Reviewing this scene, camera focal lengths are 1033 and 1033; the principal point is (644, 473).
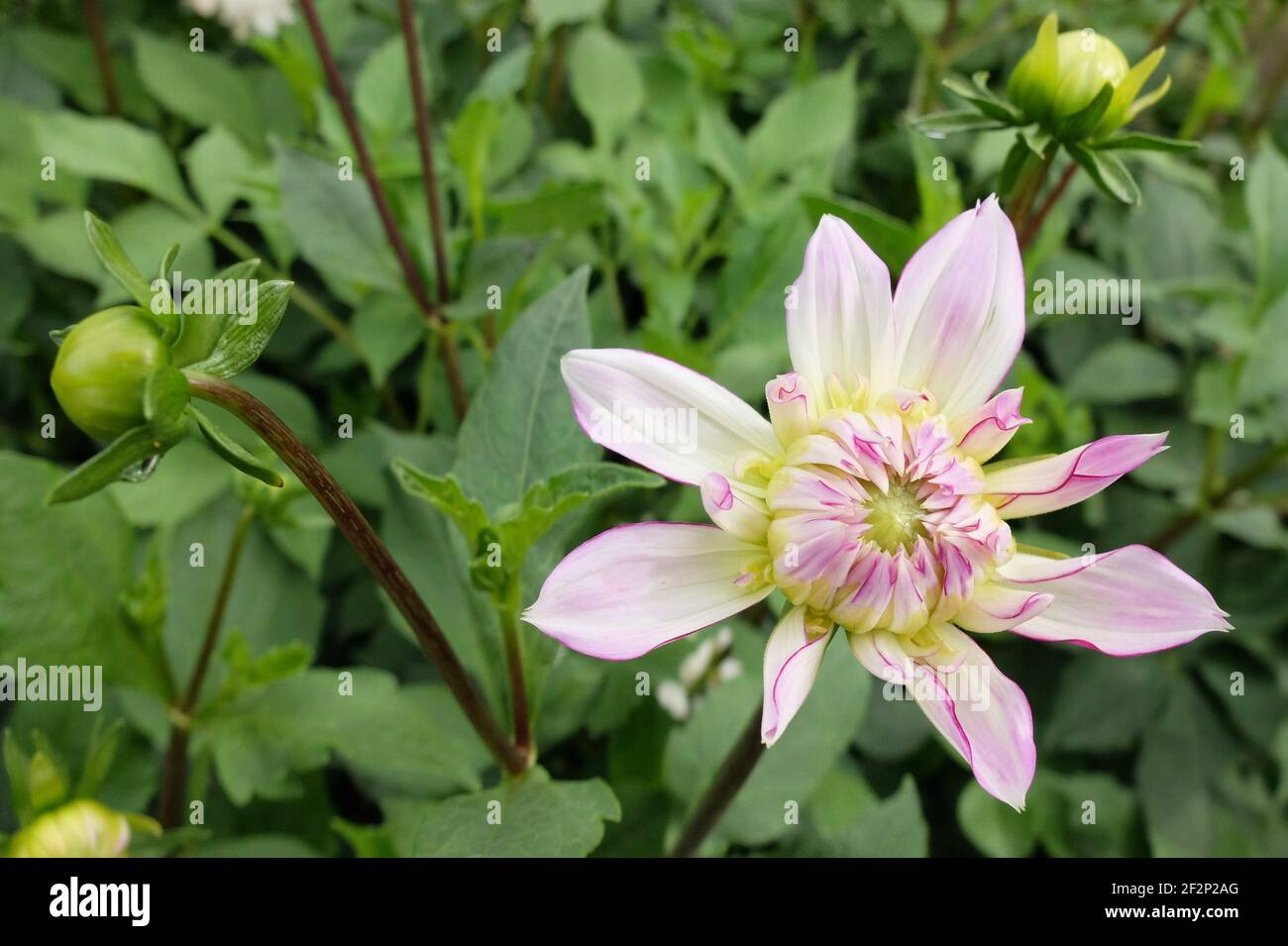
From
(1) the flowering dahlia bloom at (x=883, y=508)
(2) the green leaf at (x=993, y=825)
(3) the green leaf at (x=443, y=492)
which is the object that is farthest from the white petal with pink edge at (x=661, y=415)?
(2) the green leaf at (x=993, y=825)

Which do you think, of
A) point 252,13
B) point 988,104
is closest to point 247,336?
point 988,104

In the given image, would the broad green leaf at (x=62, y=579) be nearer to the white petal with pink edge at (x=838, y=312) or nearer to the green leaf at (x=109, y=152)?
the green leaf at (x=109, y=152)

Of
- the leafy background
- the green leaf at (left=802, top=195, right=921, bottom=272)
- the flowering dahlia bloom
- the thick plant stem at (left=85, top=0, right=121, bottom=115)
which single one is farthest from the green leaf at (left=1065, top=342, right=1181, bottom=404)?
the thick plant stem at (left=85, top=0, right=121, bottom=115)

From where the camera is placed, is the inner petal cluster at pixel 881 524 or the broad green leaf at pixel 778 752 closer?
the inner petal cluster at pixel 881 524

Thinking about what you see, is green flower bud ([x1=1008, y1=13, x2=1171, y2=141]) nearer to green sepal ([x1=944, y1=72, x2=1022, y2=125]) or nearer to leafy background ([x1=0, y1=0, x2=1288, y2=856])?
green sepal ([x1=944, y1=72, x2=1022, y2=125])

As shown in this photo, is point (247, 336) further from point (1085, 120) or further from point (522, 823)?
point (1085, 120)

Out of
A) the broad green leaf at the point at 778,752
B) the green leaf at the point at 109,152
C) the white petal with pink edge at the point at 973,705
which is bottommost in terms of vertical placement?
the broad green leaf at the point at 778,752

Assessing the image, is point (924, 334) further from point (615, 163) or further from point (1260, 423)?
point (1260, 423)
